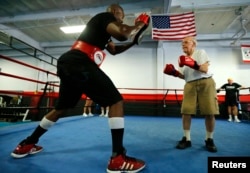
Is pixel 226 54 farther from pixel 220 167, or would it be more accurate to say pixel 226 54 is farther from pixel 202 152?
pixel 220 167

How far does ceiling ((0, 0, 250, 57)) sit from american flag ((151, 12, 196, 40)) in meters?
0.41

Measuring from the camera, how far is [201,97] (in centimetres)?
177

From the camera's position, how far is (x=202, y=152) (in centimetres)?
151

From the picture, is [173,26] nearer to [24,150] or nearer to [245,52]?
[245,52]

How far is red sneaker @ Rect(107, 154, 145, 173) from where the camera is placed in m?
1.04

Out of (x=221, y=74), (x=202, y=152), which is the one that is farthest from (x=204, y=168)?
(x=221, y=74)

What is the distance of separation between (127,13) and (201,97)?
4.41 metres

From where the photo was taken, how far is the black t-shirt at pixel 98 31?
3.80 ft

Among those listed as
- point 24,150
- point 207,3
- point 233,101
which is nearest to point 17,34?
point 207,3

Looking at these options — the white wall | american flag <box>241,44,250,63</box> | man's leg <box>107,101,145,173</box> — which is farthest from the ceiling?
man's leg <box>107,101,145,173</box>

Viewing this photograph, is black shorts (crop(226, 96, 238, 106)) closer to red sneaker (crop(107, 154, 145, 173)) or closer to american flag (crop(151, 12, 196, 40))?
american flag (crop(151, 12, 196, 40))

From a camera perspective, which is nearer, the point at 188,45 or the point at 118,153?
the point at 118,153

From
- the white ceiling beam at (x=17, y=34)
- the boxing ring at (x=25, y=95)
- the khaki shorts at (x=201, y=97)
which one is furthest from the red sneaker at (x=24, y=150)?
the white ceiling beam at (x=17, y=34)

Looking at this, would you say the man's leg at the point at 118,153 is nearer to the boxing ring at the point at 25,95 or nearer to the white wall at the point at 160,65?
the boxing ring at the point at 25,95
